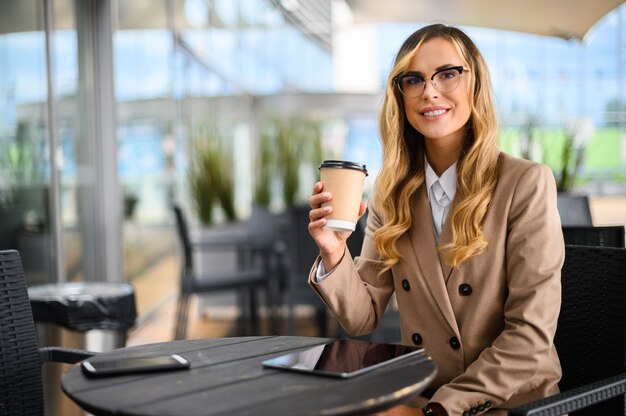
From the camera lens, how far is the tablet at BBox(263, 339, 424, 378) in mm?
1355

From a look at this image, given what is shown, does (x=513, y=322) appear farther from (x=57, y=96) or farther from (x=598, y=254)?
(x=57, y=96)

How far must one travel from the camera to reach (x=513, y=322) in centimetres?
166

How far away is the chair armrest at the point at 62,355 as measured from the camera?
1900 mm

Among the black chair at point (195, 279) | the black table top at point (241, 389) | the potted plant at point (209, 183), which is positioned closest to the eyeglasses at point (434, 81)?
the black table top at point (241, 389)

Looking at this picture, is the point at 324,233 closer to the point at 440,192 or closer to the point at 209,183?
the point at 440,192

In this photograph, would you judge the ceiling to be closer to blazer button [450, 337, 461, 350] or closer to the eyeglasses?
the eyeglasses

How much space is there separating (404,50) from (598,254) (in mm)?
632

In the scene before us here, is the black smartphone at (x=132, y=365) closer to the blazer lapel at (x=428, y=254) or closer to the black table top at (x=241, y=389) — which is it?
the black table top at (x=241, y=389)

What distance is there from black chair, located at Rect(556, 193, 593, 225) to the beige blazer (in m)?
1.29

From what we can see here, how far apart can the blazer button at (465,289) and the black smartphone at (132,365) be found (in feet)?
2.03

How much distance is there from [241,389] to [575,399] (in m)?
0.64

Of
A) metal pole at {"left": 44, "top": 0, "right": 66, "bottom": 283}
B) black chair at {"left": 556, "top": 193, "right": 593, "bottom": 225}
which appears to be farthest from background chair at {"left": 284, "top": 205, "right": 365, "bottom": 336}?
black chair at {"left": 556, "top": 193, "right": 593, "bottom": 225}

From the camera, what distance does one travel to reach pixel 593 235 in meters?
2.36

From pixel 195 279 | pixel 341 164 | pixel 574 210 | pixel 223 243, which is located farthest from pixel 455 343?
pixel 223 243
